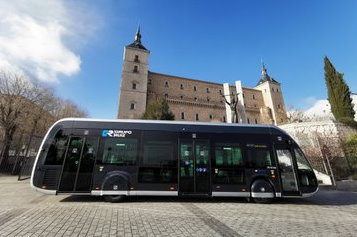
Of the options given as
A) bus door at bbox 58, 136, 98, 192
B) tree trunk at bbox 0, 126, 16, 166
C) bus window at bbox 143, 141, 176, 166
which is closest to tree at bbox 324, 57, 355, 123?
bus window at bbox 143, 141, 176, 166

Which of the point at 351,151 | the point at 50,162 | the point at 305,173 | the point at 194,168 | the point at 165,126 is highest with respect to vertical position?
the point at 351,151

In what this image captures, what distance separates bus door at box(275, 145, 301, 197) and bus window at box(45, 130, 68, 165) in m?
8.66

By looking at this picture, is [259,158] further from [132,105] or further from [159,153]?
[132,105]

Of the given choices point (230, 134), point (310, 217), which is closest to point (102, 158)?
point (230, 134)

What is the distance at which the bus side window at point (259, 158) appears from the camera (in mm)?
7945

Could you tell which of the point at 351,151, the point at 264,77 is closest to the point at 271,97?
the point at 264,77

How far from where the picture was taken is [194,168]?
25.3 ft

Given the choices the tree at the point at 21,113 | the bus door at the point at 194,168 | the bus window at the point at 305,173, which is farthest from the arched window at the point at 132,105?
the bus window at the point at 305,173

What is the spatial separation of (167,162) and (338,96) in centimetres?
2650

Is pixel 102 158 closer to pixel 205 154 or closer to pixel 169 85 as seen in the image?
pixel 205 154

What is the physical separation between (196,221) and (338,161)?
17318 millimetres

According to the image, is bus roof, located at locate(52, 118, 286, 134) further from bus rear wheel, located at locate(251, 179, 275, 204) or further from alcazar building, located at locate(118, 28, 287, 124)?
alcazar building, located at locate(118, 28, 287, 124)

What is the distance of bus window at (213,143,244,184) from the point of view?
7.71m

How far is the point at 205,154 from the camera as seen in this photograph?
7.92m
